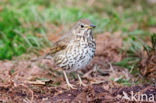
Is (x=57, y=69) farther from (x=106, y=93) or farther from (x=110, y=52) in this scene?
(x=106, y=93)

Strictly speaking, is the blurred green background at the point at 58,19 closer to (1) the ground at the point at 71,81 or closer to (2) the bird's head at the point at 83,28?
(1) the ground at the point at 71,81

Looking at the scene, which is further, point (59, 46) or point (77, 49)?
point (59, 46)

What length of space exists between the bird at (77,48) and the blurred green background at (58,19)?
61.5 inches

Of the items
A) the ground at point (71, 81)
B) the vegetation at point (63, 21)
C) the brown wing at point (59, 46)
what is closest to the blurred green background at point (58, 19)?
the vegetation at point (63, 21)

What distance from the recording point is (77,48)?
18.5 ft

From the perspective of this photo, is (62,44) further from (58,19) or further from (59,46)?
(58,19)

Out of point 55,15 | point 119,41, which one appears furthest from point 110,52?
point 55,15

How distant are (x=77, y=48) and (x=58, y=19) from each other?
3.37 meters

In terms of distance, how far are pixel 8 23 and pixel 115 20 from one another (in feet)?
8.78

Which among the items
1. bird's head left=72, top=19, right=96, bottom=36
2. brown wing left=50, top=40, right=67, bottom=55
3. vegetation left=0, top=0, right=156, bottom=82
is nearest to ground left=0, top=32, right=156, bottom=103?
vegetation left=0, top=0, right=156, bottom=82

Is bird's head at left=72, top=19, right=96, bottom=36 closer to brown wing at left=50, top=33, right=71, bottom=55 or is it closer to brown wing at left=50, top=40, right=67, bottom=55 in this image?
brown wing at left=50, top=33, right=71, bottom=55

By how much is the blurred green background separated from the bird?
5.13 ft

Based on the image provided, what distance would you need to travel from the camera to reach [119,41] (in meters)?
7.52

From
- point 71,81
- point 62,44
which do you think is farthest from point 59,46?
point 71,81
